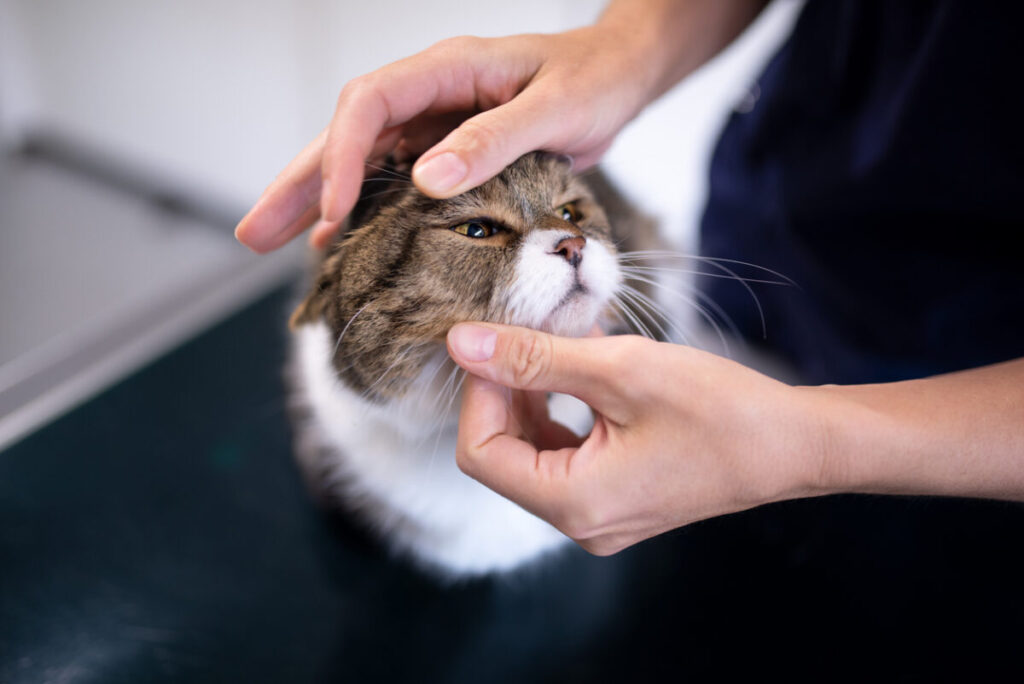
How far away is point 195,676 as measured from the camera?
0.89m

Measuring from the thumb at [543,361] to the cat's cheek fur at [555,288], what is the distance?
5cm

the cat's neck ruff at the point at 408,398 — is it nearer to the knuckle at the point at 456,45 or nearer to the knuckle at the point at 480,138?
the knuckle at the point at 480,138

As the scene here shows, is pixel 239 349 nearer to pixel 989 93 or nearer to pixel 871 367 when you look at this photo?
pixel 871 367

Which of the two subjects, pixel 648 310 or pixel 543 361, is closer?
pixel 543 361

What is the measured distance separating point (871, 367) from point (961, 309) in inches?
5.8

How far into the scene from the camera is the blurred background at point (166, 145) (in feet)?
3.69

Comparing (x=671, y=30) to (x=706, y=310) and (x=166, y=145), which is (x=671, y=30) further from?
(x=166, y=145)

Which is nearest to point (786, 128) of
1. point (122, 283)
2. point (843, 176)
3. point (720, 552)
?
point (843, 176)

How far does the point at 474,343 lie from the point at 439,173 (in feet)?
0.54

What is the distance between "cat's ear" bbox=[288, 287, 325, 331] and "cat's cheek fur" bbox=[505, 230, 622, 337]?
0.27 metres

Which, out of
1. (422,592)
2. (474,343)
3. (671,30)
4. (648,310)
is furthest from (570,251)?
(422,592)

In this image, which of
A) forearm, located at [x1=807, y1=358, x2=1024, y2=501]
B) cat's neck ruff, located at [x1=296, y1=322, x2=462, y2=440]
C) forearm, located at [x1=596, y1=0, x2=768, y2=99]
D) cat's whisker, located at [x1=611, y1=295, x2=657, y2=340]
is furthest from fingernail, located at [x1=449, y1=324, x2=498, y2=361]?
forearm, located at [x1=596, y1=0, x2=768, y2=99]

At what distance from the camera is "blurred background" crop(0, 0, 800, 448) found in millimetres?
1125

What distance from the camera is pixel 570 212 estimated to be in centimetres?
85
